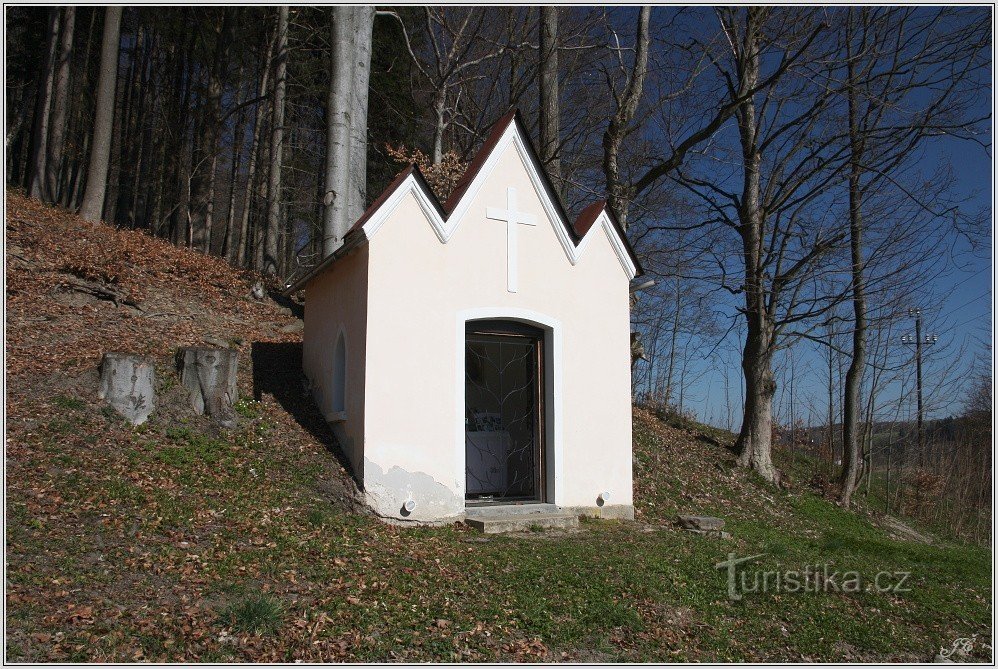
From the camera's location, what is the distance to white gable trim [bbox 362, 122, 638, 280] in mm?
8961

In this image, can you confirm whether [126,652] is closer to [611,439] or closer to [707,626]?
[707,626]

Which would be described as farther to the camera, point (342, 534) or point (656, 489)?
point (656, 489)

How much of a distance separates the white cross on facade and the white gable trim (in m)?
0.32

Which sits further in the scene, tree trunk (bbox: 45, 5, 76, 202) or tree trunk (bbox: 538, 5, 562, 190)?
tree trunk (bbox: 45, 5, 76, 202)

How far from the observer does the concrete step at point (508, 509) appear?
29.5 ft

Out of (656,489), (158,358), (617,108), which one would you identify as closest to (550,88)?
(617,108)

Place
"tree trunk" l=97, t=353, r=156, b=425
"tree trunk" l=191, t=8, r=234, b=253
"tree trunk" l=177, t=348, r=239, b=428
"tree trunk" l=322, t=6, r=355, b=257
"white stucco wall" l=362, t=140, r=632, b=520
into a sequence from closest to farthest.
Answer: "white stucco wall" l=362, t=140, r=632, b=520 → "tree trunk" l=97, t=353, r=156, b=425 → "tree trunk" l=177, t=348, r=239, b=428 → "tree trunk" l=322, t=6, r=355, b=257 → "tree trunk" l=191, t=8, r=234, b=253

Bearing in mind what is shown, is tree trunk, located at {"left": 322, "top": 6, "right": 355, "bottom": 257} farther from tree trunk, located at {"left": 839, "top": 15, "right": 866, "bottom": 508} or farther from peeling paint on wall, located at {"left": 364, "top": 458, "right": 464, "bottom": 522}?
tree trunk, located at {"left": 839, "top": 15, "right": 866, "bottom": 508}

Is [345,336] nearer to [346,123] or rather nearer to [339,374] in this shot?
[339,374]

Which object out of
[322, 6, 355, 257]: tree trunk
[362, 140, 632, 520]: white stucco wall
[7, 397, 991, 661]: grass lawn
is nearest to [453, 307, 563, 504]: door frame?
[362, 140, 632, 520]: white stucco wall

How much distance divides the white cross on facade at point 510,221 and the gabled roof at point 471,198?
1.13ft

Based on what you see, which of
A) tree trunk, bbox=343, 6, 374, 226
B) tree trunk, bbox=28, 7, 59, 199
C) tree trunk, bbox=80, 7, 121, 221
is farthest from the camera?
tree trunk, bbox=28, 7, 59, 199

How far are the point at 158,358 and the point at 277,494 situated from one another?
126 inches

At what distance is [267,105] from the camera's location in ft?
69.7
